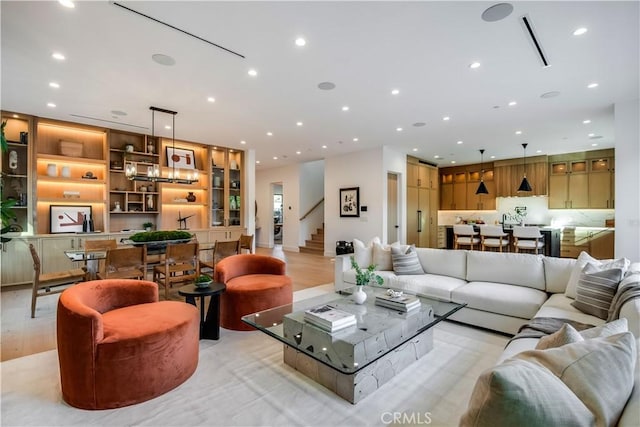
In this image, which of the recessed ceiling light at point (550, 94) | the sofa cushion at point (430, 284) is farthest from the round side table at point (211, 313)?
the recessed ceiling light at point (550, 94)

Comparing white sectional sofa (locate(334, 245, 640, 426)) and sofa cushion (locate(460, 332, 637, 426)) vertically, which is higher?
sofa cushion (locate(460, 332, 637, 426))

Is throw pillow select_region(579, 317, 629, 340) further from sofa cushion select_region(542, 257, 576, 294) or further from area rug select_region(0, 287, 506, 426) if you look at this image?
sofa cushion select_region(542, 257, 576, 294)

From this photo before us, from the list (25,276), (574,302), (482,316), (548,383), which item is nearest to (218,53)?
(548,383)

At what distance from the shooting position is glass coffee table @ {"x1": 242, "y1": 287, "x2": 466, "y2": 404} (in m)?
1.94

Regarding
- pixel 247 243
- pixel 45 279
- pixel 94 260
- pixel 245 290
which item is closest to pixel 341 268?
pixel 245 290

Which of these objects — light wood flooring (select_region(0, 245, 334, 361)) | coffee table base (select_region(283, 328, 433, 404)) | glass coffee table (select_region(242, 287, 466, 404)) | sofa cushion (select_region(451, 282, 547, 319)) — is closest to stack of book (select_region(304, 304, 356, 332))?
glass coffee table (select_region(242, 287, 466, 404))

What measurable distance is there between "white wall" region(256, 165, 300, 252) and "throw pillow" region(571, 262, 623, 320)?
8170mm

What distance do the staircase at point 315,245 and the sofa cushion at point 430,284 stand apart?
5406mm

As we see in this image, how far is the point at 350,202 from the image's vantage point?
8328 millimetres

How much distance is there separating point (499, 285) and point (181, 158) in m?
6.94

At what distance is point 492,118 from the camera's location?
5.41 m

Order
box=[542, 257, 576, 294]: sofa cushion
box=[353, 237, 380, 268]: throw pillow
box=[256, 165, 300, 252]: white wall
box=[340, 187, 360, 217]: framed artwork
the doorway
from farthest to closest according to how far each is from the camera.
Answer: box=[256, 165, 300, 252]: white wall, box=[340, 187, 360, 217]: framed artwork, the doorway, box=[353, 237, 380, 268]: throw pillow, box=[542, 257, 576, 294]: sofa cushion

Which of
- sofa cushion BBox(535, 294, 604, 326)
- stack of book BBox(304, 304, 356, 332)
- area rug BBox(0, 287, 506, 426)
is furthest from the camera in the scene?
sofa cushion BBox(535, 294, 604, 326)

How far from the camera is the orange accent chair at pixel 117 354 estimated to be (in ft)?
6.32
